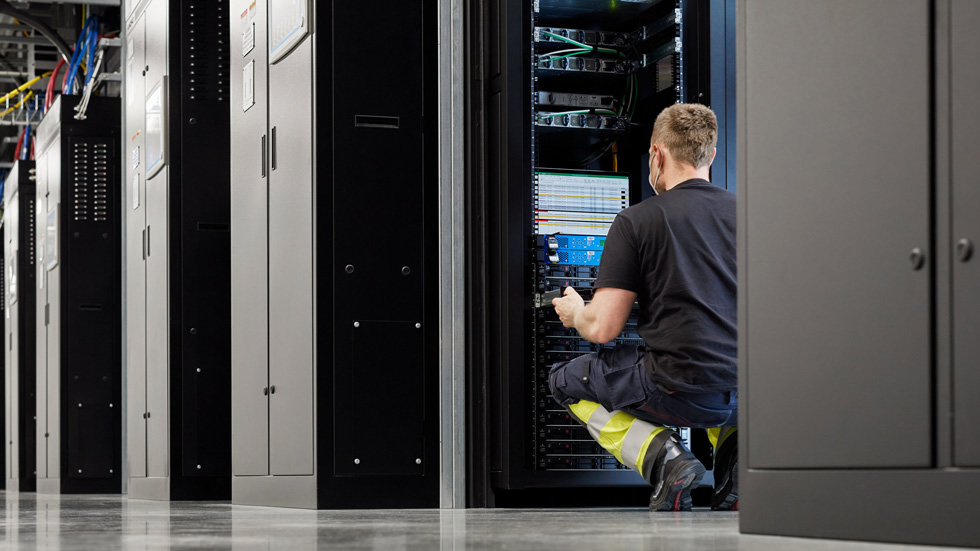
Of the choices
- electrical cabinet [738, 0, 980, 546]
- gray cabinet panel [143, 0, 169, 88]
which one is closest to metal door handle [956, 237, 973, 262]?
electrical cabinet [738, 0, 980, 546]

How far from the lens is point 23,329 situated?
11.8 metres

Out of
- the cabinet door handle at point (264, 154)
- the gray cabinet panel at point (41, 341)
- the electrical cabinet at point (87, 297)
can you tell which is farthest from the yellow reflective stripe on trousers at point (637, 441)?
the gray cabinet panel at point (41, 341)

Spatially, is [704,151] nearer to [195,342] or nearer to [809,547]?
[809,547]

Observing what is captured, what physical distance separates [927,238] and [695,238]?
66.0 inches

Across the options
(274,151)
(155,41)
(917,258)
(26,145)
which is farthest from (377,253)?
(26,145)

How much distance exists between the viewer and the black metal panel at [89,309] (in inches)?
377

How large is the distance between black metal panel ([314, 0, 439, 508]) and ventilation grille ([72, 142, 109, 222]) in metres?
5.78

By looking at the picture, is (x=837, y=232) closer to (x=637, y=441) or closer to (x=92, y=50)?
(x=637, y=441)

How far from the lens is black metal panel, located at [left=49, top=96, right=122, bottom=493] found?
377 inches

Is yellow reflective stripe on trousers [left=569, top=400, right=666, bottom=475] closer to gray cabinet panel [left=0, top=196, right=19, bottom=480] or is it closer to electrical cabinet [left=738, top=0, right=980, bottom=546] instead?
electrical cabinet [left=738, top=0, right=980, bottom=546]

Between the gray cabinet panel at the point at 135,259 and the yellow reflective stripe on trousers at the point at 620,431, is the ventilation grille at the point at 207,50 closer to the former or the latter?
the gray cabinet panel at the point at 135,259

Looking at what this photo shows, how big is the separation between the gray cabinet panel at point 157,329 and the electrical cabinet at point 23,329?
515 cm

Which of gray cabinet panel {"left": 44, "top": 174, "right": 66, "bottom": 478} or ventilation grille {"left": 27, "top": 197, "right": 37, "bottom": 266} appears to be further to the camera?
ventilation grille {"left": 27, "top": 197, "right": 37, "bottom": 266}

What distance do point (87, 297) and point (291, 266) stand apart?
17.7ft
